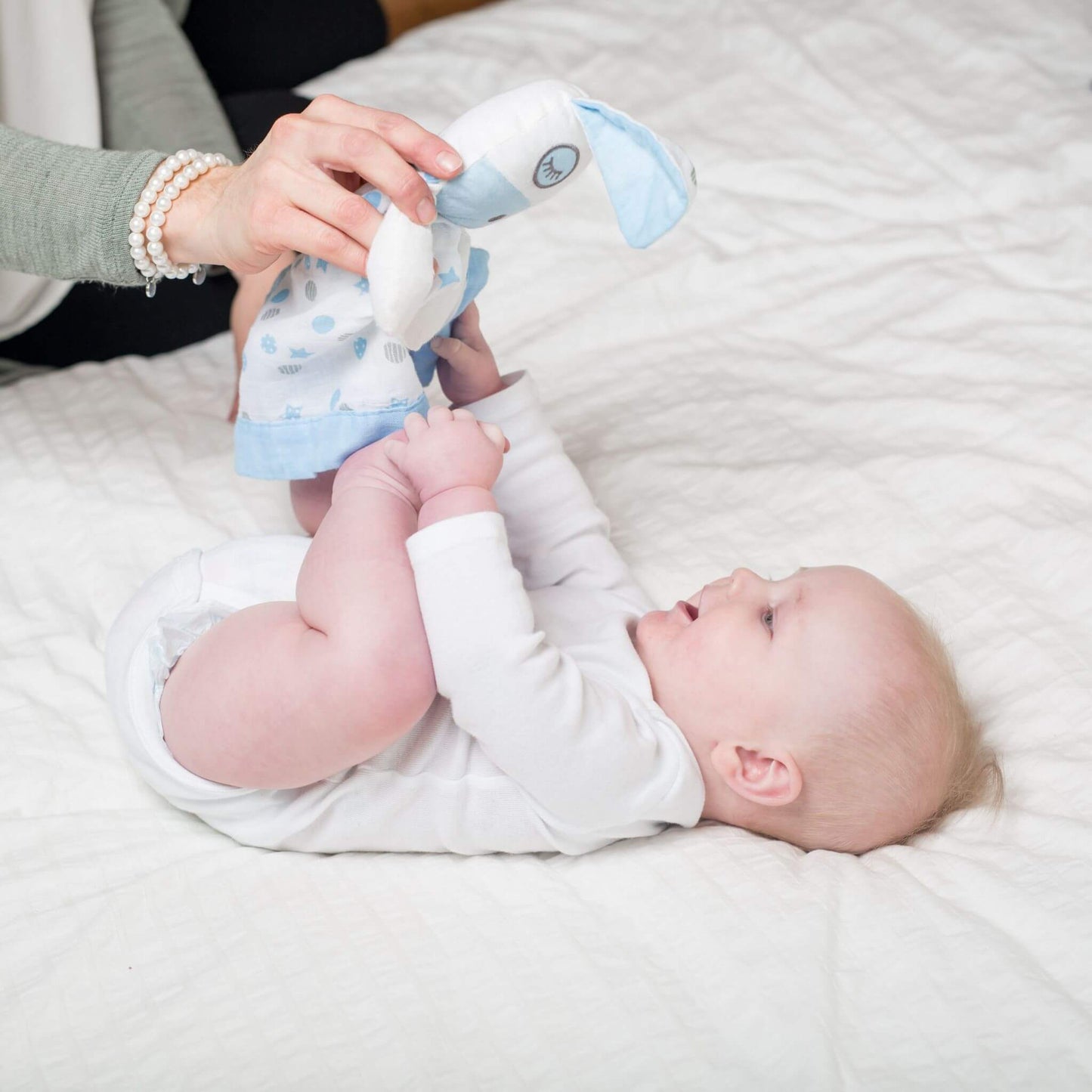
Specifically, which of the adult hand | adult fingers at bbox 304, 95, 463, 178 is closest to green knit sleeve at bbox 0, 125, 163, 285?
the adult hand

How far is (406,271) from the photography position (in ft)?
2.56

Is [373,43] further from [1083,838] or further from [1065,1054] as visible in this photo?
[1065,1054]

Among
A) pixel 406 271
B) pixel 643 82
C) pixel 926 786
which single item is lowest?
pixel 926 786

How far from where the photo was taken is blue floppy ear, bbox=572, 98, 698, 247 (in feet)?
2.67

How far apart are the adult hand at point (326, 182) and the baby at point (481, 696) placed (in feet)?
0.51

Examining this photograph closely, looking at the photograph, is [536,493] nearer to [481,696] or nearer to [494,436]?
[494,436]

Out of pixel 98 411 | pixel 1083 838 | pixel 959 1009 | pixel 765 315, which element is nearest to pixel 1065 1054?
pixel 959 1009

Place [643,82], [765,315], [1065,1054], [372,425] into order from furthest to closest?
[643,82] < [765,315] < [372,425] < [1065,1054]

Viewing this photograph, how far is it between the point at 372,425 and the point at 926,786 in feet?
1.67

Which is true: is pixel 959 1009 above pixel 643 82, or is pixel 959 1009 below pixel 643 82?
below

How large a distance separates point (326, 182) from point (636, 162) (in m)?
0.22

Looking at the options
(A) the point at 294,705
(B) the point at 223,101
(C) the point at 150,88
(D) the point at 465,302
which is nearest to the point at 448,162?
(D) the point at 465,302

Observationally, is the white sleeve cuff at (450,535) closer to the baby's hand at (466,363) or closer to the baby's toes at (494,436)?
the baby's toes at (494,436)

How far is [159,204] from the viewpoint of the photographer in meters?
0.95
